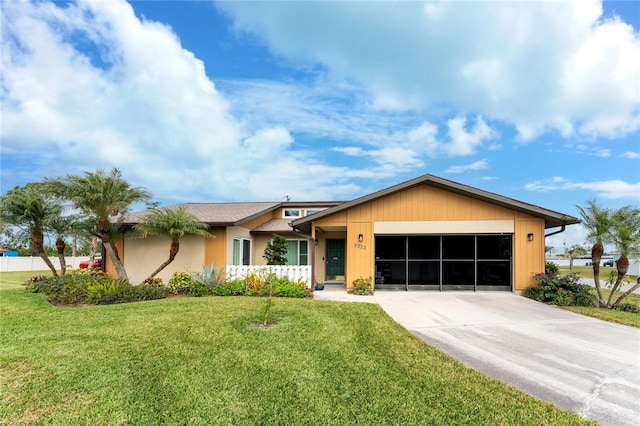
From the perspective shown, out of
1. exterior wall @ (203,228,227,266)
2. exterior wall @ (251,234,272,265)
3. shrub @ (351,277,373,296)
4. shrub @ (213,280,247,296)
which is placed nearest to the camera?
shrub @ (213,280,247,296)

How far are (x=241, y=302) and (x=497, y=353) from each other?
6121 millimetres

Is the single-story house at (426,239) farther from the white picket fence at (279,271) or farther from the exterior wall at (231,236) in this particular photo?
the white picket fence at (279,271)

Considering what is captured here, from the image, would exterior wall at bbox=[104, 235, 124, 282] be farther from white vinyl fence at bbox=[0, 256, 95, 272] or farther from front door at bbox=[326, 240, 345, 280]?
white vinyl fence at bbox=[0, 256, 95, 272]

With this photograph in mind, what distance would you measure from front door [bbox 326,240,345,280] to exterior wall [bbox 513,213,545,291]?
7543 mm

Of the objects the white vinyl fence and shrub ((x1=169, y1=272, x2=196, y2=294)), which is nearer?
shrub ((x1=169, y1=272, x2=196, y2=294))

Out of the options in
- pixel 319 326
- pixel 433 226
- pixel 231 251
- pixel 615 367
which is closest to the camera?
pixel 615 367

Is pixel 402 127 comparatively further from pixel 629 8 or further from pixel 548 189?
pixel 629 8

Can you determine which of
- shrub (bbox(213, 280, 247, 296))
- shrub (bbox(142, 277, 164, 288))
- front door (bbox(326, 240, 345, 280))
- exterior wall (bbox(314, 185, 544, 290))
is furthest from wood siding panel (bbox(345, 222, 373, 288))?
shrub (bbox(142, 277, 164, 288))

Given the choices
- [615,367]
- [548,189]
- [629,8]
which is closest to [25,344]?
[615,367]

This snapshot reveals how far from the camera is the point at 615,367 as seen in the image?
500 cm

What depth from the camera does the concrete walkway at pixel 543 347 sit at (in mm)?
4012

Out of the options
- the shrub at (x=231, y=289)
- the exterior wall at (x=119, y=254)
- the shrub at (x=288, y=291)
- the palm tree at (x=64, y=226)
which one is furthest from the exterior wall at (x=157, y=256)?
the shrub at (x=288, y=291)

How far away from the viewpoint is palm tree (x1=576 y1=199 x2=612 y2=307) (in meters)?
10.1

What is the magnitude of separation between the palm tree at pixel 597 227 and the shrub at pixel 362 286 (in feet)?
22.5
